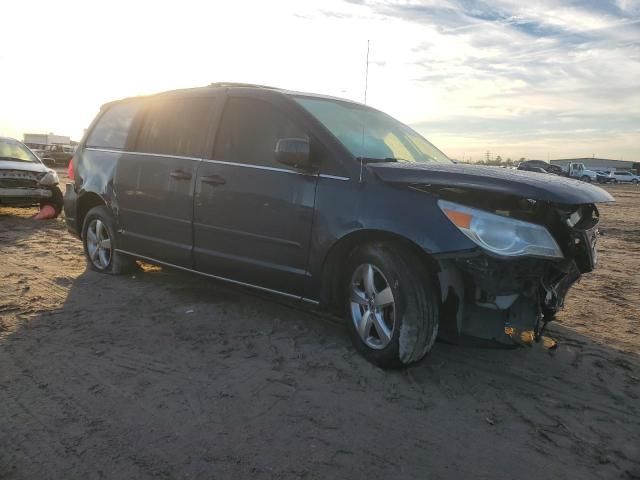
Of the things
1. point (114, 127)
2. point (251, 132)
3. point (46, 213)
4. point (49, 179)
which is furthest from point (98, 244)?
point (49, 179)

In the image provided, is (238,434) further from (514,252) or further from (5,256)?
(5,256)

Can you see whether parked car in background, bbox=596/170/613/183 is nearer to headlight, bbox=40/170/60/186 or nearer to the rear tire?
headlight, bbox=40/170/60/186

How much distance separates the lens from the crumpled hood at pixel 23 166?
1032cm

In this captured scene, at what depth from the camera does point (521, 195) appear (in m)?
3.12

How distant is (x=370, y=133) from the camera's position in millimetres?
4402

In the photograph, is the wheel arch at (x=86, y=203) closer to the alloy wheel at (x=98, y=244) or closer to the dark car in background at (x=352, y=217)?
the alloy wheel at (x=98, y=244)

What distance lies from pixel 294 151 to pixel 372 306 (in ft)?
3.81

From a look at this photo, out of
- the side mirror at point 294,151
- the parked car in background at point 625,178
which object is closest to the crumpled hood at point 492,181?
the side mirror at point 294,151

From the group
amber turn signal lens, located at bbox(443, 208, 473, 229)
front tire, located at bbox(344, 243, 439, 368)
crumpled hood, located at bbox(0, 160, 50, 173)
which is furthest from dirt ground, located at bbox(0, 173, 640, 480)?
crumpled hood, located at bbox(0, 160, 50, 173)

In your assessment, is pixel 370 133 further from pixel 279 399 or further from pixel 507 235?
pixel 279 399

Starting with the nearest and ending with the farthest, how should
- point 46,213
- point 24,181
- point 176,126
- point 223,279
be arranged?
point 223,279
point 176,126
point 24,181
point 46,213

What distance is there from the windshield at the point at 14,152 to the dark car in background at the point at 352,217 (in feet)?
22.0

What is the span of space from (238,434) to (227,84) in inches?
126

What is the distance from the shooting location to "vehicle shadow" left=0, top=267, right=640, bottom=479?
2584 millimetres
